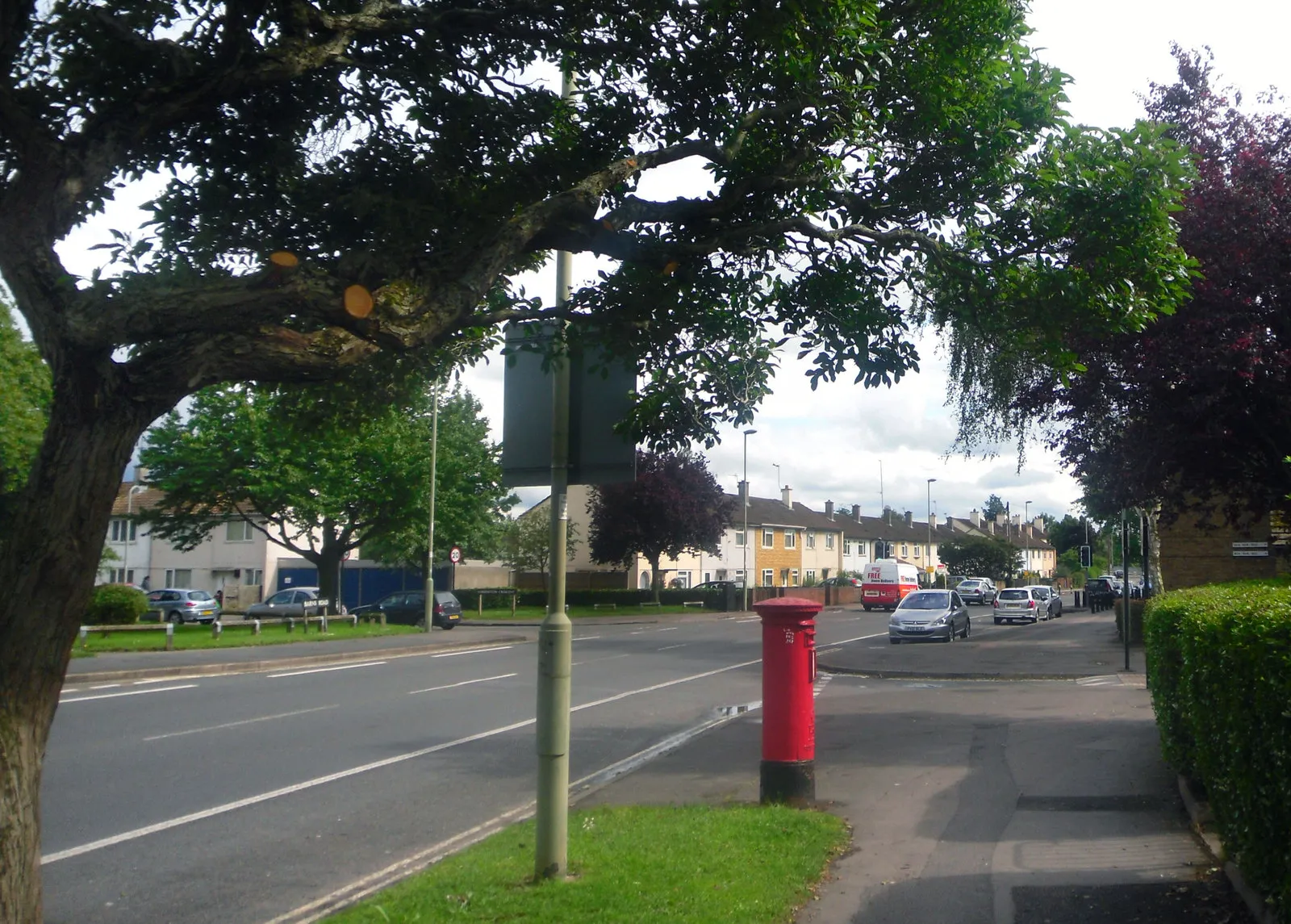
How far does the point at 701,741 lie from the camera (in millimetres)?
12391

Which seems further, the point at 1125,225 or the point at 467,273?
the point at 1125,225

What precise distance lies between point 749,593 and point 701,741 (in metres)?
53.4

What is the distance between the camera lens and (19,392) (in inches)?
1251

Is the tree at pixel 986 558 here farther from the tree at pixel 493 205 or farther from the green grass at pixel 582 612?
the tree at pixel 493 205

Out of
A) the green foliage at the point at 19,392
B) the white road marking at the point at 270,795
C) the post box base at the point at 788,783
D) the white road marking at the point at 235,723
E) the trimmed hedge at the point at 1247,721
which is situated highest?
the green foliage at the point at 19,392

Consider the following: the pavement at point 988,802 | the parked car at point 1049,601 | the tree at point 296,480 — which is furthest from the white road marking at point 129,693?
the parked car at point 1049,601

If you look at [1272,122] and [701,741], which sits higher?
[1272,122]

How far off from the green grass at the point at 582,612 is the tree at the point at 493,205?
42.9 meters

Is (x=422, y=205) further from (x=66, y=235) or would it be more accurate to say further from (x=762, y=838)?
(x=762, y=838)

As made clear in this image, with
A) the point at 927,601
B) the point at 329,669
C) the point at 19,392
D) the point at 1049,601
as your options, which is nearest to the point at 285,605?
the point at 19,392

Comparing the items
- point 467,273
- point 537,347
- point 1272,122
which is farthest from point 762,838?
point 1272,122

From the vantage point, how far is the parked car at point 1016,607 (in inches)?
1844

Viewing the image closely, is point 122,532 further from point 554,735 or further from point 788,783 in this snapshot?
point 554,735

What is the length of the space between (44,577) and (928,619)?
29489 mm
